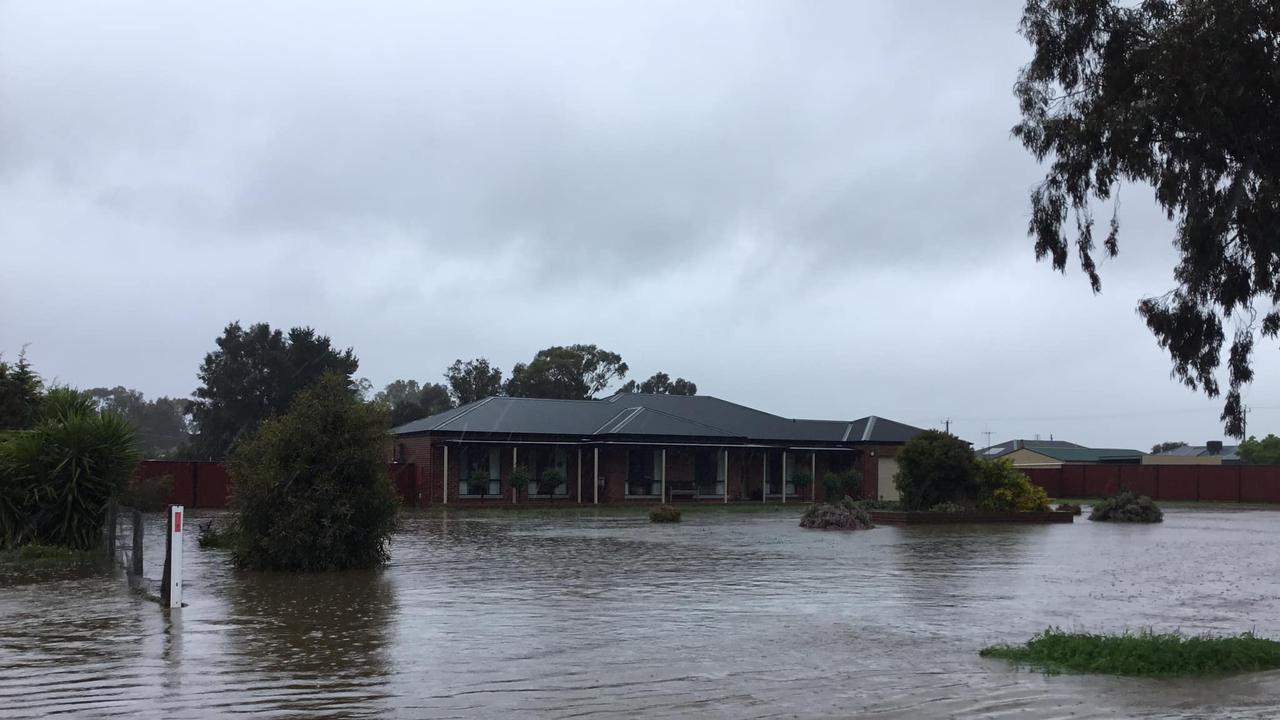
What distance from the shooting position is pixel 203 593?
44.2 ft

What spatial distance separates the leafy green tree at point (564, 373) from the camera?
277ft

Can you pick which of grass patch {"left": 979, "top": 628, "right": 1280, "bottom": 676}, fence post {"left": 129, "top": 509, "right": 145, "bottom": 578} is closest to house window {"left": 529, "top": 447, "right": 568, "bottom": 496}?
fence post {"left": 129, "top": 509, "right": 145, "bottom": 578}

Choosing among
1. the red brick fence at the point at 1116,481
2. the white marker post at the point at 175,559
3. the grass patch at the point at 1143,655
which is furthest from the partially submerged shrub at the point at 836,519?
the white marker post at the point at 175,559

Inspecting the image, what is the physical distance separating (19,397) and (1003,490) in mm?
23974

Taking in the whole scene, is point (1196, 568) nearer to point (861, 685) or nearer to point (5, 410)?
point (861, 685)

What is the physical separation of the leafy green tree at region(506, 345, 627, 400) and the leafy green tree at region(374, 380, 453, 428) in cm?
661

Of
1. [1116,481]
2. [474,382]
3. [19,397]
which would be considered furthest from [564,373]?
[19,397]

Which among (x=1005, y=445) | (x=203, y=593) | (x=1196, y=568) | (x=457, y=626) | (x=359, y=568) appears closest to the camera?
(x=457, y=626)

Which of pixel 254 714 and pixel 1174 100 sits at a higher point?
pixel 1174 100

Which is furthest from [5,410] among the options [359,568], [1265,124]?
[1265,124]

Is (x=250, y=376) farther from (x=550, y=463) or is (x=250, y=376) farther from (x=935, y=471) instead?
(x=935, y=471)

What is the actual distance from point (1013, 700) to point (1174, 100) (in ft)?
18.3

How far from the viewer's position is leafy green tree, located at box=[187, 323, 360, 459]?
72.1 meters

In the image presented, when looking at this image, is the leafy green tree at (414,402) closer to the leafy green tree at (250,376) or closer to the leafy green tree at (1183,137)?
the leafy green tree at (250,376)
